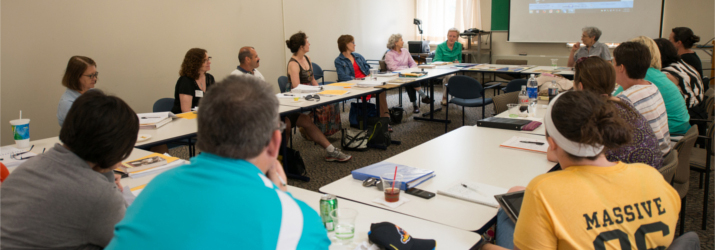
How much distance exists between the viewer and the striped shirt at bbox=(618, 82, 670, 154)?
2.70m

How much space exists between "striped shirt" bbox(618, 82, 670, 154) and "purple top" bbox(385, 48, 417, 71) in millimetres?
4320

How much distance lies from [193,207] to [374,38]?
28.7 feet

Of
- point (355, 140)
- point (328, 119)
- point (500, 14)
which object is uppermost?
point (500, 14)

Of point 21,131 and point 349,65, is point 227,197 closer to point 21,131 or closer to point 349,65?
point 21,131

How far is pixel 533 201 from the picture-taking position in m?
1.30

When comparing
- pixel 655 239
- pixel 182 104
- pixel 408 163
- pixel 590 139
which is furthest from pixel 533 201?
pixel 182 104

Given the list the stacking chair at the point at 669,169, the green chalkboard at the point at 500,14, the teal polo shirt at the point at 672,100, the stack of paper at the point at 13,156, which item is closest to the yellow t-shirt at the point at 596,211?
the stacking chair at the point at 669,169

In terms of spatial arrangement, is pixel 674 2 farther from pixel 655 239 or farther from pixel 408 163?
pixel 655 239

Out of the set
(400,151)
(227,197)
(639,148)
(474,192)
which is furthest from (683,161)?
(400,151)

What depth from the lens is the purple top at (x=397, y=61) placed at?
6.94 metres

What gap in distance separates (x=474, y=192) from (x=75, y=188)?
142 cm

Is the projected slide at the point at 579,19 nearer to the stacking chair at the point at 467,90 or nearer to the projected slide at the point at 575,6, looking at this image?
the projected slide at the point at 575,6

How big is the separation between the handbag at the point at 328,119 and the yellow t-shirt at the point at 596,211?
165 inches

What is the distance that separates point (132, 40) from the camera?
5.69 m
